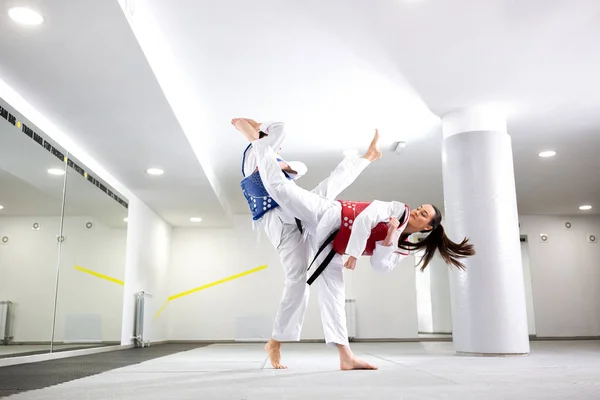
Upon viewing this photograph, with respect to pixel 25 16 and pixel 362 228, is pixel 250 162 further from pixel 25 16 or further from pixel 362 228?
pixel 25 16

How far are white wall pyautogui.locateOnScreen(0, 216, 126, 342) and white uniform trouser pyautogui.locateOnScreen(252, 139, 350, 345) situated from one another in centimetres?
220

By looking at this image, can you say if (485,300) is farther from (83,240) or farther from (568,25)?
(83,240)

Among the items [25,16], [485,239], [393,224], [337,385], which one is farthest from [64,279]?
[485,239]

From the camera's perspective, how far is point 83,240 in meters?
5.81

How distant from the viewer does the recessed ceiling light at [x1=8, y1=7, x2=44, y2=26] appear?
329 cm

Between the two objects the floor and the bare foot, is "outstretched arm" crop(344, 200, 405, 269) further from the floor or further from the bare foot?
the bare foot

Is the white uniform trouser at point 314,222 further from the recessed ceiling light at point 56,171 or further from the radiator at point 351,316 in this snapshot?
the radiator at point 351,316

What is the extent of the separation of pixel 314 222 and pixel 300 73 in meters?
2.15

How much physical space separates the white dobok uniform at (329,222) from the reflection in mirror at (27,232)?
2218mm

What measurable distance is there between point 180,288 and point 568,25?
862 centimetres

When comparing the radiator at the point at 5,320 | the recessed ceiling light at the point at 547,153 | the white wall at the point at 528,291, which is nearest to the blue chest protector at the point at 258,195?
the radiator at the point at 5,320

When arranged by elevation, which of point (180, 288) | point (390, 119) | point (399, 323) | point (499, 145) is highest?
point (390, 119)

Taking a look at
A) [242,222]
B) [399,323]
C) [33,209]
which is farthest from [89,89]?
[399,323]

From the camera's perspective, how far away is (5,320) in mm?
4117
